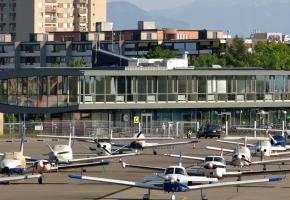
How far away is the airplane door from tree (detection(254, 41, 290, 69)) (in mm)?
46117

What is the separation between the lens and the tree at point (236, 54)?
175500 mm

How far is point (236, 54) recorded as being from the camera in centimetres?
18212

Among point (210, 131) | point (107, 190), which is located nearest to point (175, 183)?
point (107, 190)

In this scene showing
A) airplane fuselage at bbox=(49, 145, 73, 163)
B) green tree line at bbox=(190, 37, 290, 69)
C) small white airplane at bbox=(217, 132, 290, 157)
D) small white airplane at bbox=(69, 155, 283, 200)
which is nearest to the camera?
small white airplane at bbox=(69, 155, 283, 200)

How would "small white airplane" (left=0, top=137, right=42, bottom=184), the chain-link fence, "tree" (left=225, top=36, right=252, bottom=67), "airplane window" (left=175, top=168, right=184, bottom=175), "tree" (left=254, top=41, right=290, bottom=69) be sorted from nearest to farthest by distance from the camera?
"airplane window" (left=175, top=168, right=184, bottom=175), "small white airplane" (left=0, top=137, right=42, bottom=184), the chain-link fence, "tree" (left=254, top=41, right=290, bottom=69), "tree" (left=225, top=36, right=252, bottom=67)

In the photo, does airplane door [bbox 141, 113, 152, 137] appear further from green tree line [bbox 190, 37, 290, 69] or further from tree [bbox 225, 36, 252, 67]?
tree [bbox 225, 36, 252, 67]

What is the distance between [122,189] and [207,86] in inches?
2441

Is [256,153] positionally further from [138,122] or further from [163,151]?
[138,122]

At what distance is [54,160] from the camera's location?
2432 inches

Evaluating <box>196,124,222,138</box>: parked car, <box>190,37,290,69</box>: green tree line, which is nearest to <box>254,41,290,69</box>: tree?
<box>190,37,290,69</box>: green tree line

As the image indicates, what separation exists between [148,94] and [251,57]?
217ft

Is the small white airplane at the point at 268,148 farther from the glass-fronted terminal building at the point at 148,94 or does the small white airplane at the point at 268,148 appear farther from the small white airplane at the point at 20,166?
the glass-fronted terminal building at the point at 148,94

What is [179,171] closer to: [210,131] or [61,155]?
[61,155]

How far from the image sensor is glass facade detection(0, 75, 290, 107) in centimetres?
10738
